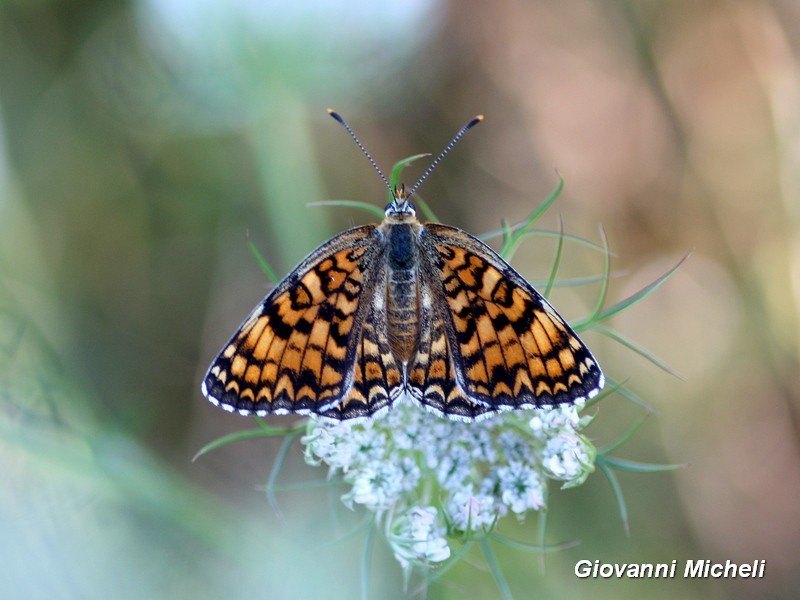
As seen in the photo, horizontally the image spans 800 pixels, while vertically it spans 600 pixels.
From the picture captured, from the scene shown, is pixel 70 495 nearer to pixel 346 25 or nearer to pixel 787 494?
pixel 346 25

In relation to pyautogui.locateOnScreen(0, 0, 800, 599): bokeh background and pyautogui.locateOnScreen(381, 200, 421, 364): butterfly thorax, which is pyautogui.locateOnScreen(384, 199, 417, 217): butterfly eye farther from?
pyautogui.locateOnScreen(0, 0, 800, 599): bokeh background

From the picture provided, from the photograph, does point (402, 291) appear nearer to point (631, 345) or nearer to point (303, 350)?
point (303, 350)

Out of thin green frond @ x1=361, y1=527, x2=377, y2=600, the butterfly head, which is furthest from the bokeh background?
the butterfly head

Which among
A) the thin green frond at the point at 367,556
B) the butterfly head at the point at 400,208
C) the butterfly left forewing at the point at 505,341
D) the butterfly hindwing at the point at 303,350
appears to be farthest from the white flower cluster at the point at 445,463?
the butterfly head at the point at 400,208

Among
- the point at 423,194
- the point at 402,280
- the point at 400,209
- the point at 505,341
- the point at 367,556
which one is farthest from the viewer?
the point at 423,194

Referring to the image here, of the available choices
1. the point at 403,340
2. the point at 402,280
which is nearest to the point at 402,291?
the point at 402,280

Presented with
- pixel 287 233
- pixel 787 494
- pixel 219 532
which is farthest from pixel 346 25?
pixel 787 494
